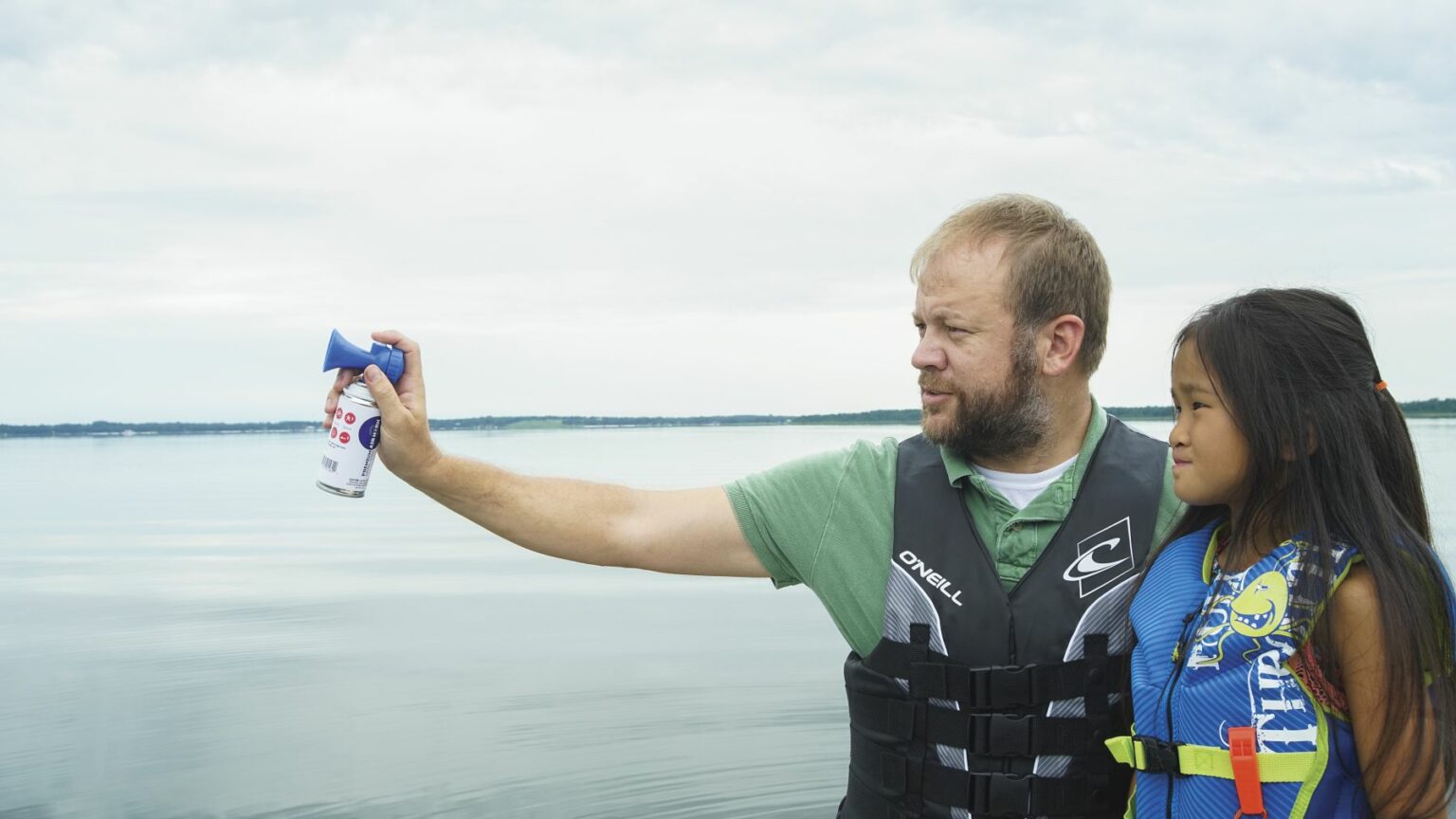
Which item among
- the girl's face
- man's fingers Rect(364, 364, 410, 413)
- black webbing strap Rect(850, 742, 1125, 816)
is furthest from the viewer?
man's fingers Rect(364, 364, 410, 413)

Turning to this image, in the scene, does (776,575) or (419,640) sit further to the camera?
(419,640)

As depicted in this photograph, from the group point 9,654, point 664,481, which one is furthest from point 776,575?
point 664,481

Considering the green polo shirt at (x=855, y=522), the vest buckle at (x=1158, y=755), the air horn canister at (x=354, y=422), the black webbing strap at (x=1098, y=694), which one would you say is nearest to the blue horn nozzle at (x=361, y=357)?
the air horn canister at (x=354, y=422)

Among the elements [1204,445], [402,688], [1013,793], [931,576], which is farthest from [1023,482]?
[402,688]

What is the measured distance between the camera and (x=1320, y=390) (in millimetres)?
2334

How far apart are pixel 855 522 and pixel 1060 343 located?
0.65 meters

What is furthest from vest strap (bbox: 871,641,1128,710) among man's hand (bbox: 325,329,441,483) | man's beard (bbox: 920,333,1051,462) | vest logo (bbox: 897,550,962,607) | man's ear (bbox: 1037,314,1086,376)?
man's hand (bbox: 325,329,441,483)

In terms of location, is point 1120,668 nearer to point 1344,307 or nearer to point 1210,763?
point 1210,763

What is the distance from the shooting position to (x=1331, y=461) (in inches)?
90.9

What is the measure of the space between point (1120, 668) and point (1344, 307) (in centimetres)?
91

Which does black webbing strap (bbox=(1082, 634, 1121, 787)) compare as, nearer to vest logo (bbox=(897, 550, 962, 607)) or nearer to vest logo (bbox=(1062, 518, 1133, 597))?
vest logo (bbox=(1062, 518, 1133, 597))

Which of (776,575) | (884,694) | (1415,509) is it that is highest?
(1415,509)

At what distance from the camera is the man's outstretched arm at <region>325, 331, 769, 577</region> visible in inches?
114

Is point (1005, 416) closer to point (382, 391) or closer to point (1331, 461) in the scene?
point (1331, 461)
